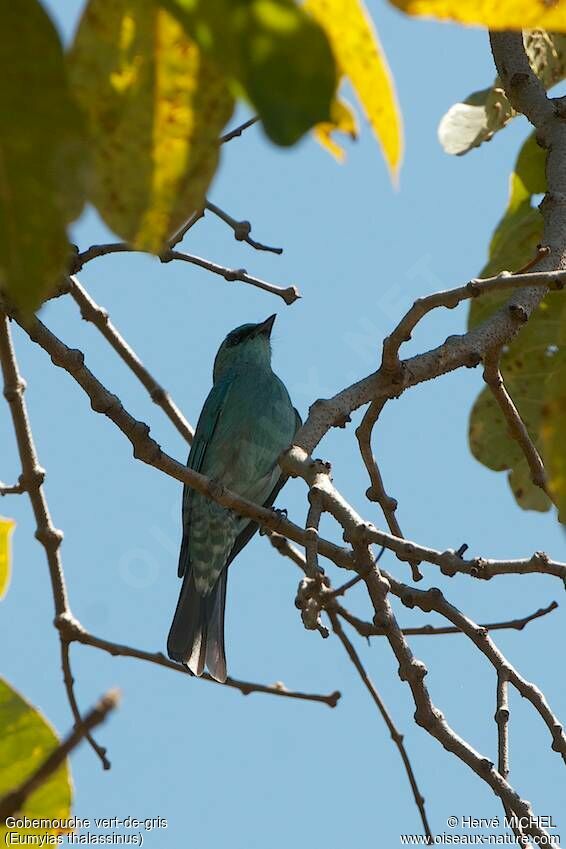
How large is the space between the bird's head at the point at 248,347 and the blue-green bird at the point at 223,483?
17 cm

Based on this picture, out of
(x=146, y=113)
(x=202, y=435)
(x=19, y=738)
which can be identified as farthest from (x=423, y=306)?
(x=202, y=435)

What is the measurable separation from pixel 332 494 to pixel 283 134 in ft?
5.77

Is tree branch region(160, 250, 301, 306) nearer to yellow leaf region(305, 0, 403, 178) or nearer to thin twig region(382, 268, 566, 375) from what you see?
thin twig region(382, 268, 566, 375)

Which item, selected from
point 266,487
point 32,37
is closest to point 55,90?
point 32,37

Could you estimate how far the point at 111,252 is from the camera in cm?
351

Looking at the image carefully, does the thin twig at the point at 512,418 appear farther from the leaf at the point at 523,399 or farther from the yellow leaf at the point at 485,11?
the yellow leaf at the point at 485,11

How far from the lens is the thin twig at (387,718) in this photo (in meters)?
3.15

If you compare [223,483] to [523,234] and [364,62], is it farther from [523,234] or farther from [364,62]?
[364,62]

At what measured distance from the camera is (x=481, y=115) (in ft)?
12.3

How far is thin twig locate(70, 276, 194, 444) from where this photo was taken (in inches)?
146

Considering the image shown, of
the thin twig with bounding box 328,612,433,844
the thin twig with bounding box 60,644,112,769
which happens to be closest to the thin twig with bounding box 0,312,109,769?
the thin twig with bounding box 60,644,112,769

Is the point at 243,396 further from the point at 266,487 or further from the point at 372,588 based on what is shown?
the point at 372,588

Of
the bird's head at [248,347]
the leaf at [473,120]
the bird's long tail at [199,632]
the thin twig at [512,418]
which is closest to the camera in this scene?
the thin twig at [512,418]

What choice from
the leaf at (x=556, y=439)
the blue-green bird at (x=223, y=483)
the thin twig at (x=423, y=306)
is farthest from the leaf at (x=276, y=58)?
the blue-green bird at (x=223, y=483)
